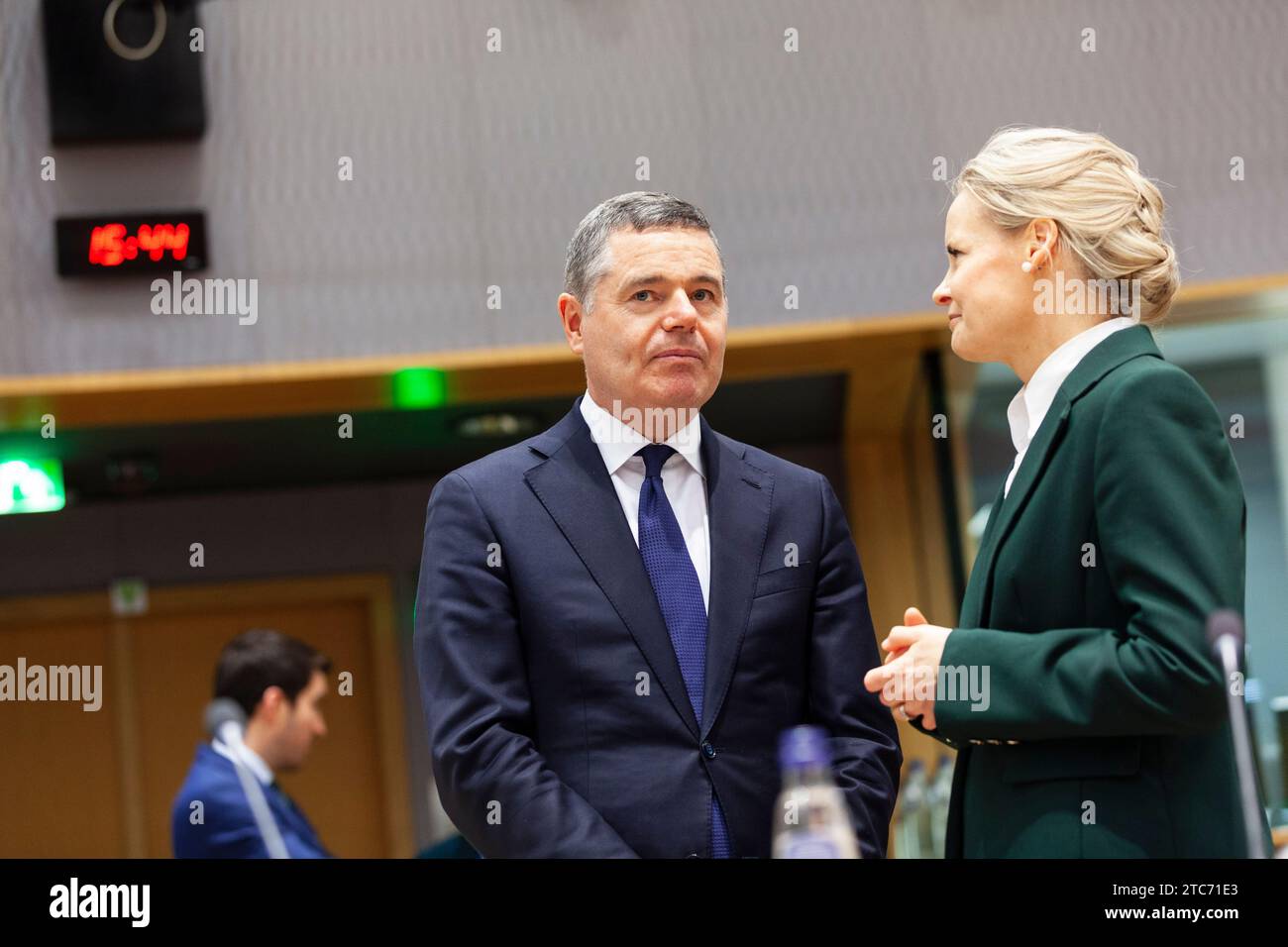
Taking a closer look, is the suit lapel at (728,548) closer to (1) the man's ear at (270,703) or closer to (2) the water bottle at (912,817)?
(1) the man's ear at (270,703)

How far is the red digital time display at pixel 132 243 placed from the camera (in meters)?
2.98

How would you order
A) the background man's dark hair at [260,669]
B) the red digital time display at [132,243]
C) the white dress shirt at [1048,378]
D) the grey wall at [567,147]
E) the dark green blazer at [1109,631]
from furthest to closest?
the red digital time display at [132,243]
the grey wall at [567,147]
the background man's dark hair at [260,669]
the white dress shirt at [1048,378]
the dark green blazer at [1109,631]

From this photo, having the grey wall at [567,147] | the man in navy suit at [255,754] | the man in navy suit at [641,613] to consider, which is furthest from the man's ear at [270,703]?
the man in navy suit at [641,613]

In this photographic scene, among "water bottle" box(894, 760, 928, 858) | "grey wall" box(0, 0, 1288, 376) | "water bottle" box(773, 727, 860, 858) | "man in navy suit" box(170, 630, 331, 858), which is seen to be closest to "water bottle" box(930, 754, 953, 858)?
"water bottle" box(894, 760, 928, 858)

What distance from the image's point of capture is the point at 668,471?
61.5 inches

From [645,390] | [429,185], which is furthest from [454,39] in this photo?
[645,390]

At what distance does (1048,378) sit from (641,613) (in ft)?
1.40

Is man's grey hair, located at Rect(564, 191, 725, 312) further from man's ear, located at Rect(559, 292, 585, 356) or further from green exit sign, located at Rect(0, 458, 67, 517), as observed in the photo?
green exit sign, located at Rect(0, 458, 67, 517)

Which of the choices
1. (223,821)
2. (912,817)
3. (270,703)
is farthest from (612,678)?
(912,817)

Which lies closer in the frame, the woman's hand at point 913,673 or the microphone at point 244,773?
the woman's hand at point 913,673

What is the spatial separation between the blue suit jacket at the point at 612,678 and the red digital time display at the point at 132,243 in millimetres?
1652

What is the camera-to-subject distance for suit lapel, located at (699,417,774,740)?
1.47 metres

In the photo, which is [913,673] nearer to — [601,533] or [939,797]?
[601,533]

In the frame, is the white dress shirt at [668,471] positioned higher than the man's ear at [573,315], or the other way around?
the man's ear at [573,315]
